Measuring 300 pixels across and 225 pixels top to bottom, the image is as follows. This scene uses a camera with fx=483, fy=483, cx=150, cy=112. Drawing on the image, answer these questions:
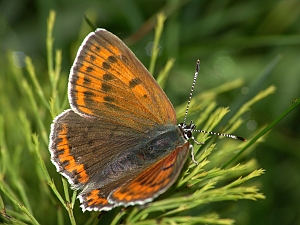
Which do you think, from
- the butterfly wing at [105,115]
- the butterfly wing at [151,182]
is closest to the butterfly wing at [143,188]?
the butterfly wing at [151,182]

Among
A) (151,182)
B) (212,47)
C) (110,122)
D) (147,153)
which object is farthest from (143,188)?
(212,47)

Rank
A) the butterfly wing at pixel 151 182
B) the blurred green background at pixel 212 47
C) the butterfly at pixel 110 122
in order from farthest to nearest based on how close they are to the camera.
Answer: the blurred green background at pixel 212 47
the butterfly at pixel 110 122
the butterfly wing at pixel 151 182

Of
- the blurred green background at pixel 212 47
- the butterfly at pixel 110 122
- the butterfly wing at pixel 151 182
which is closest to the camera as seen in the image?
the butterfly wing at pixel 151 182

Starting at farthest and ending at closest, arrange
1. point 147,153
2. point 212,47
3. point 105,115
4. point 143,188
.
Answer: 1. point 212,47
2. point 105,115
3. point 147,153
4. point 143,188

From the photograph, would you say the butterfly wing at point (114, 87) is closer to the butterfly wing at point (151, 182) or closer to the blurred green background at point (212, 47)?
the butterfly wing at point (151, 182)

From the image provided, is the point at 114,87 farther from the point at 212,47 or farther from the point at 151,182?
the point at 212,47

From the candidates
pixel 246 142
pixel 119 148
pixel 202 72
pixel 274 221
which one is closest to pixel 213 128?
pixel 246 142

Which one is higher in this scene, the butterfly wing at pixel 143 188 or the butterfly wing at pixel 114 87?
the butterfly wing at pixel 114 87

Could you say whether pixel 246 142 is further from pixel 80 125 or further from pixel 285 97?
pixel 285 97
